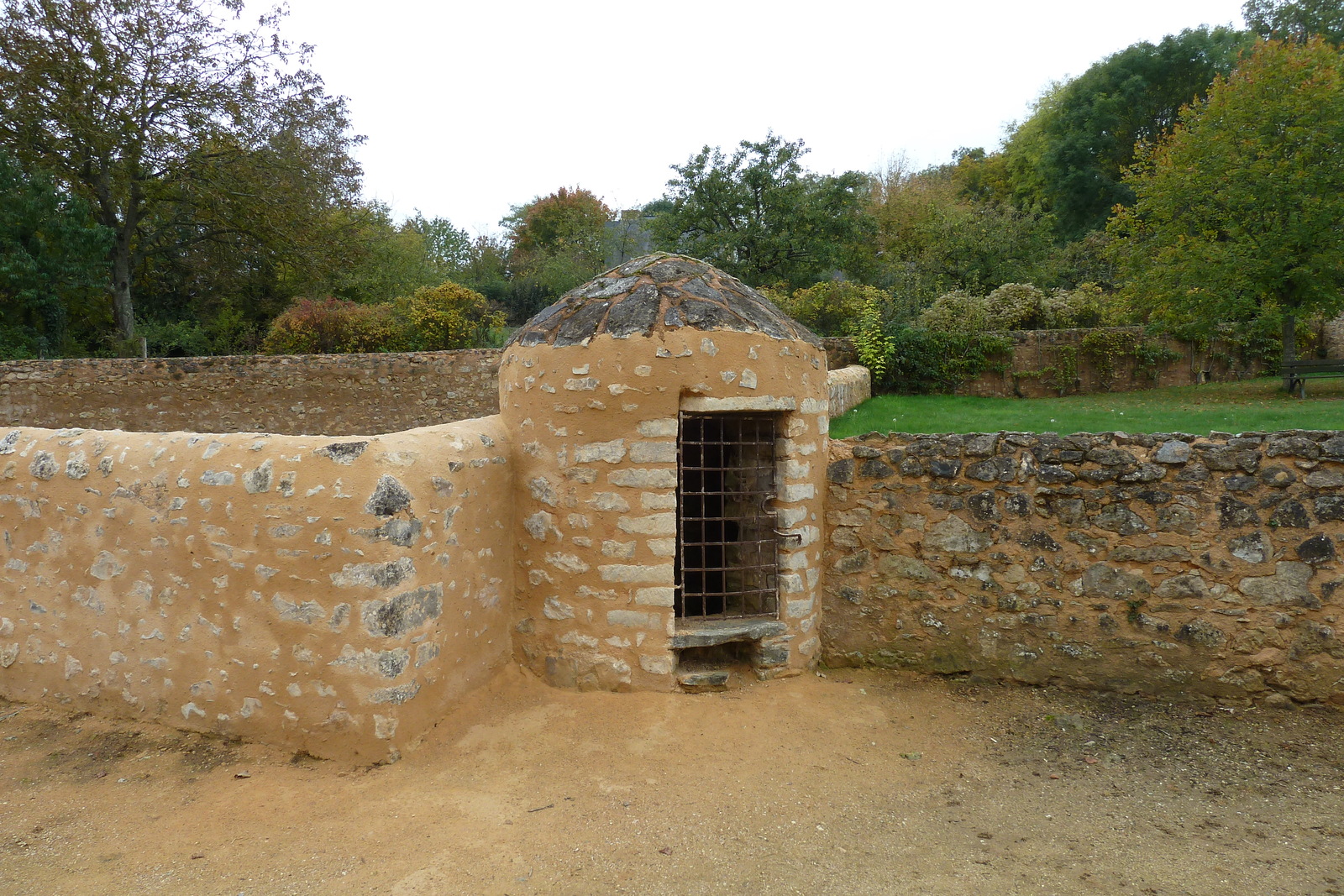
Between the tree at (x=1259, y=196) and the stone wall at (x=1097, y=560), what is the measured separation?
1270cm

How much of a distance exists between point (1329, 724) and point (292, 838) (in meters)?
5.49

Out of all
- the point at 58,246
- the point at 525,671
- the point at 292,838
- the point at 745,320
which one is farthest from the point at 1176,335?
the point at 58,246

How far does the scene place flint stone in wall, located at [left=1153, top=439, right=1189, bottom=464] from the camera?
14.8ft

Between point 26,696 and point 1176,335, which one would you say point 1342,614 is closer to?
point 26,696

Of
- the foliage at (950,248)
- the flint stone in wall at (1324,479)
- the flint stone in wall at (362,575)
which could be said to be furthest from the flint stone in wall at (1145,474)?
the foliage at (950,248)

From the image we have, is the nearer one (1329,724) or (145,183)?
(1329,724)

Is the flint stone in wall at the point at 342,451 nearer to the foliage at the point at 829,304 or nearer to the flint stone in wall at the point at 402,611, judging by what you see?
the flint stone in wall at the point at 402,611

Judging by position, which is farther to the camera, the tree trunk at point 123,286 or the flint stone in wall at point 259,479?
the tree trunk at point 123,286

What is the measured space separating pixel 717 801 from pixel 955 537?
2.35 m

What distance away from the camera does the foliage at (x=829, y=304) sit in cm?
1958

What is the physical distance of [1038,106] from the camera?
40438mm

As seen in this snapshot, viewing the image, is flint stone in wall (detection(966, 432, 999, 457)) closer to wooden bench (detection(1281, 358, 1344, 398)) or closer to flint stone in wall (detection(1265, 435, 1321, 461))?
flint stone in wall (detection(1265, 435, 1321, 461))

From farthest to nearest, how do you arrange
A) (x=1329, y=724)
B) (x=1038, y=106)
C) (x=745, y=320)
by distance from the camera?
(x=1038, y=106), (x=745, y=320), (x=1329, y=724)

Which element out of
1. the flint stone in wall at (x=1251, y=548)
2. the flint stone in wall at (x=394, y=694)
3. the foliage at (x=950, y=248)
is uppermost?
the foliage at (x=950, y=248)
